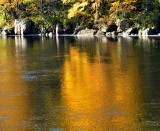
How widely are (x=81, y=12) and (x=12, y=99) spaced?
66.7m

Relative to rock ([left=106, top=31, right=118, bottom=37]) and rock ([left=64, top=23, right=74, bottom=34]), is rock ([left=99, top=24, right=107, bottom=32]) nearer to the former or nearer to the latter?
rock ([left=106, top=31, right=118, bottom=37])

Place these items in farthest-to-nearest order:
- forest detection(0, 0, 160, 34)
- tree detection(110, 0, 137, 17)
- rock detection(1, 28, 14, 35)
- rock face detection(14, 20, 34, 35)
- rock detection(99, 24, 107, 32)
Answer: rock detection(1, 28, 14, 35)
rock face detection(14, 20, 34, 35)
rock detection(99, 24, 107, 32)
tree detection(110, 0, 137, 17)
forest detection(0, 0, 160, 34)

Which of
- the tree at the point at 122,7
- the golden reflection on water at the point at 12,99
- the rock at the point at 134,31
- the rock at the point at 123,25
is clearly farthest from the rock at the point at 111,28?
the golden reflection on water at the point at 12,99

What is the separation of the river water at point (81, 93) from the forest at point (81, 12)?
3930cm

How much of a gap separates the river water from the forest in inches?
1547

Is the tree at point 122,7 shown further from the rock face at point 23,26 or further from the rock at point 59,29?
the rock face at point 23,26

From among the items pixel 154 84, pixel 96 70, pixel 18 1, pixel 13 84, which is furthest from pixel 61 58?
pixel 18 1

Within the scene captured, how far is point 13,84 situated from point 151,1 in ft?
198

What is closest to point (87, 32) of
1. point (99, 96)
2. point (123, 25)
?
point (123, 25)

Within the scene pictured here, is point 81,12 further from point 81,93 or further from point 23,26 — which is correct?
point 81,93

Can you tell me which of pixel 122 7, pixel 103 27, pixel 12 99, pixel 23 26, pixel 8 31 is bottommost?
pixel 12 99

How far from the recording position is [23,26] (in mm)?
94250

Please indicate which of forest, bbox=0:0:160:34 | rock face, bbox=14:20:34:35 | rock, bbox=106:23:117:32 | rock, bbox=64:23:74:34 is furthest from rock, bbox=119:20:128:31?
rock face, bbox=14:20:34:35

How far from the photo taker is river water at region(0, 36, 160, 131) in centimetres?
2036
